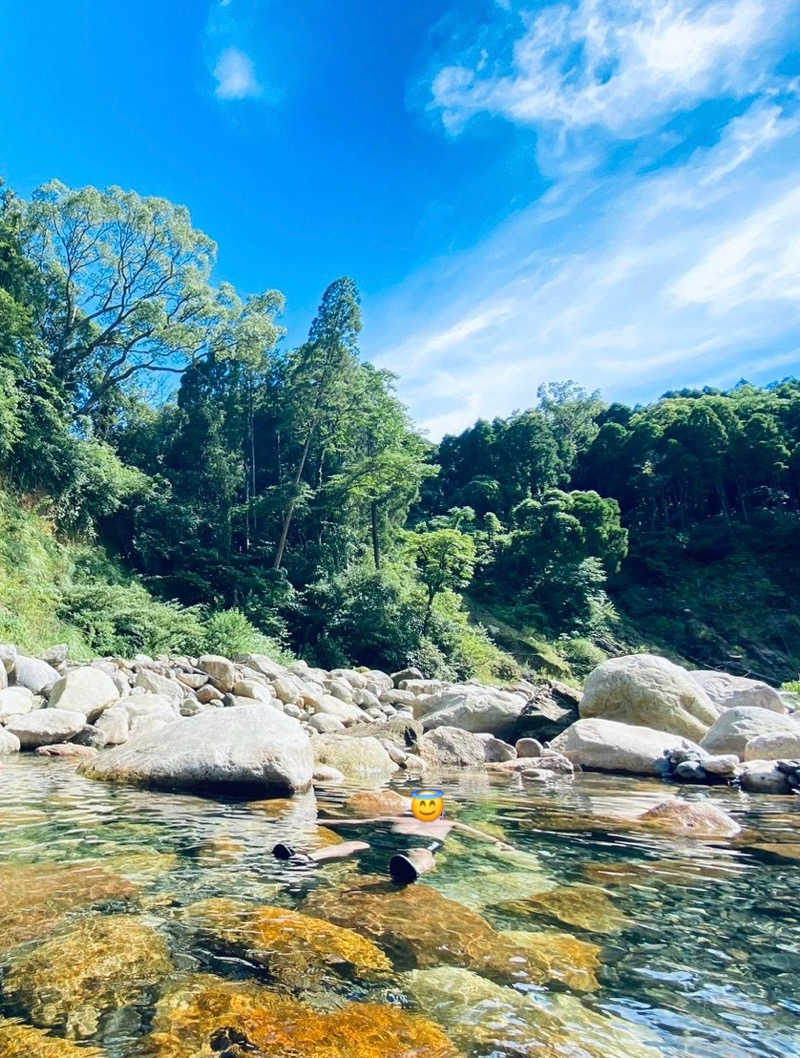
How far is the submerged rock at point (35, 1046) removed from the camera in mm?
1727

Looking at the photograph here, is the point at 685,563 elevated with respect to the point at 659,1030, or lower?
elevated

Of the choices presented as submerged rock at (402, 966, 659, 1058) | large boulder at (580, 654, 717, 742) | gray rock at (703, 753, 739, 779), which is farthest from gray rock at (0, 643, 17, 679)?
gray rock at (703, 753, 739, 779)

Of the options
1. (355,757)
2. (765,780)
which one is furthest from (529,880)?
(765,780)

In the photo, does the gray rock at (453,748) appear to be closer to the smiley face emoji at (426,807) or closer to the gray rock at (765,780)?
the gray rock at (765,780)

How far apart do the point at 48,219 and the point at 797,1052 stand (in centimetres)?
2933

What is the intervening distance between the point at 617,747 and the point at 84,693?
7534 mm

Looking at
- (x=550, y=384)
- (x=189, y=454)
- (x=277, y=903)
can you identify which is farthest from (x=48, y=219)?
(x=550, y=384)

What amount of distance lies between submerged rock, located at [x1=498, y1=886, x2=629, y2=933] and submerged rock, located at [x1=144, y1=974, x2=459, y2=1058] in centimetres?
127

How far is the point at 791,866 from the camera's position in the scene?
4.07 m

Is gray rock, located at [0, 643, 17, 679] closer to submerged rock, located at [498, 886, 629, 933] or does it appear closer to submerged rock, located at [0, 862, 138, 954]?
submerged rock, located at [0, 862, 138, 954]

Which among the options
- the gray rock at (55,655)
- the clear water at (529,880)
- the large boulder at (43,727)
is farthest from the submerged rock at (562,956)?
the gray rock at (55,655)

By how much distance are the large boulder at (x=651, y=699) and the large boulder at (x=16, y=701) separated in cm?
894

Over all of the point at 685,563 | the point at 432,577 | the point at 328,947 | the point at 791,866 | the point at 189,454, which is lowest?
the point at 791,866

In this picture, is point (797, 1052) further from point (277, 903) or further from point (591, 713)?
point (591, 713)
